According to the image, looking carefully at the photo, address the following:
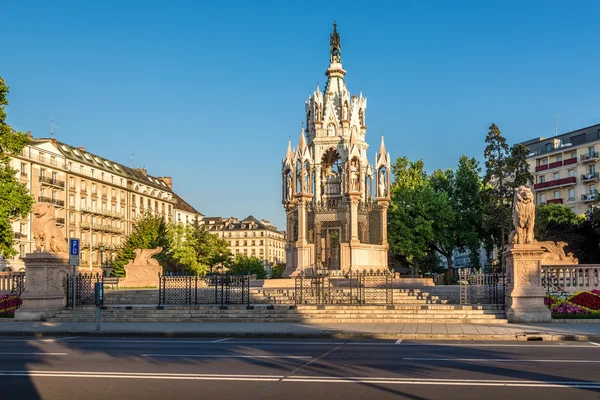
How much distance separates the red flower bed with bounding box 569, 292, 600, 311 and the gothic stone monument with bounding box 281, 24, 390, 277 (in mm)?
17020

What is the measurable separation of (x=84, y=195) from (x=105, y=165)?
9.66 meters

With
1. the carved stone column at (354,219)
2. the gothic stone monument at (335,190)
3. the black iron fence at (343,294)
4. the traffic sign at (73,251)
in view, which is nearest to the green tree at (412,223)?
the gothic stone monument at (335,190)

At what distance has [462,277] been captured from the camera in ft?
88.7

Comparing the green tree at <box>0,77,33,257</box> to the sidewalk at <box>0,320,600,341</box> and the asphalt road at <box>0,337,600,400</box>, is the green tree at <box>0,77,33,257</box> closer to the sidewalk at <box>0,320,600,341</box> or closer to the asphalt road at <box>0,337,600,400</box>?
the sidewalk at <box>0,320,600,341</box>

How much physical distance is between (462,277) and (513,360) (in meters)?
13.1

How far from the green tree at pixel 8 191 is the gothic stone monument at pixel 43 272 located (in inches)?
448

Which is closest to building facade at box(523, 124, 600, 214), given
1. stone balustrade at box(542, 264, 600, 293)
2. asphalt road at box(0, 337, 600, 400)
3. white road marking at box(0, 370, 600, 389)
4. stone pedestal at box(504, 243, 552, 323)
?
stone balustrade at box(542, 264, 600, 293)

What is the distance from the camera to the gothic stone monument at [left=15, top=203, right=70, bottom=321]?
28184mm

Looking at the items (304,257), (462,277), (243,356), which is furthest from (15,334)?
(304,257)

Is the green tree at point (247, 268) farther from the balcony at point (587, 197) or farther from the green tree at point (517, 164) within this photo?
the green tree at point (517, 164)

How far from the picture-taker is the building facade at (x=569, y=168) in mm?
88688

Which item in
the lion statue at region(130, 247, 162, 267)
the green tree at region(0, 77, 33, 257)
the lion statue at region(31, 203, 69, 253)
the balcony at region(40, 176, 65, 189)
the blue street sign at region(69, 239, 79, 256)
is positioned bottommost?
the lion statue at region(130, 247, 162, 267)

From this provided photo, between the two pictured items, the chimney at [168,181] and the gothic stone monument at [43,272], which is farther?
the chimney at [168,181]

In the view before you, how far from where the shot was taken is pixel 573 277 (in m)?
28.5
